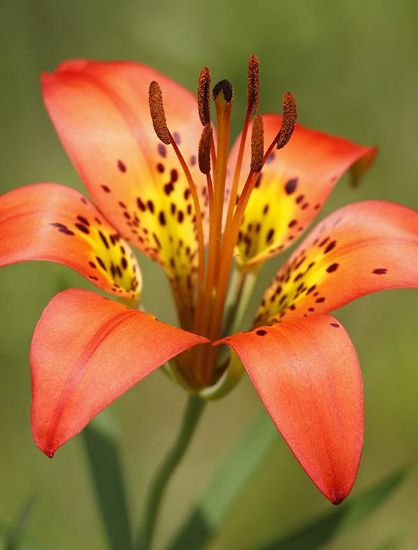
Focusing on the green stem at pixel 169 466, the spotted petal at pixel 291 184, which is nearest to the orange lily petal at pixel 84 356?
the green stem at pixel 169 466

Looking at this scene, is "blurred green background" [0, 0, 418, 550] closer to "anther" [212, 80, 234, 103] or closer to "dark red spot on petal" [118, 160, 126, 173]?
"dark red spot on petal" [118, 160, 126, 173]

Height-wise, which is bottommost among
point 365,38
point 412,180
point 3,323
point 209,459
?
point 209,459

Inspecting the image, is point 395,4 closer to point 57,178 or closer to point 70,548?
point 57,178

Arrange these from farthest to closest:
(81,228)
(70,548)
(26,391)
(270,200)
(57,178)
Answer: (57,178) < (26,391) < (70,548) < (270,200) < (81,228)

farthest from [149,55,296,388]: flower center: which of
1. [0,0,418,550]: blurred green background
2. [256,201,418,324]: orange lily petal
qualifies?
[0,0,418,550]: blurred green background

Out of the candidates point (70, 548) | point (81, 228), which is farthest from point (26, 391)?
point (81, 228)

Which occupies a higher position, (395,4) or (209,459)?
(395,4)

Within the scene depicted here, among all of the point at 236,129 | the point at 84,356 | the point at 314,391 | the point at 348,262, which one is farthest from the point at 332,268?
the point at 236,129

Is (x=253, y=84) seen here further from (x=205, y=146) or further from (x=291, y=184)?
(x=291, y=184)
